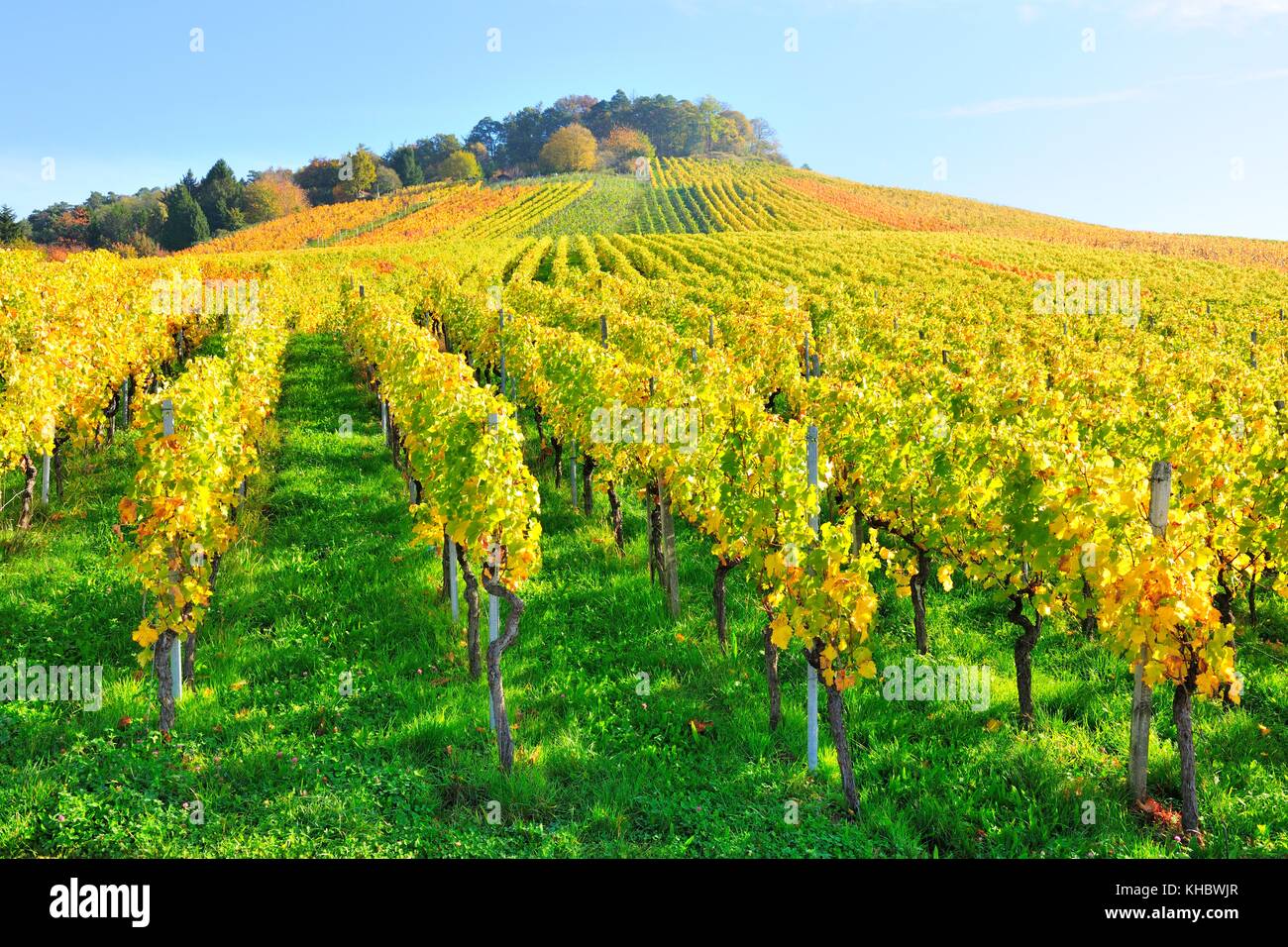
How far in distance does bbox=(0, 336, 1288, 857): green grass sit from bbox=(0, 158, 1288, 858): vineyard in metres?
0.04

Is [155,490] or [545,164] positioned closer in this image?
[155,490]

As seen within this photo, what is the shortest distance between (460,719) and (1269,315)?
33.2 m

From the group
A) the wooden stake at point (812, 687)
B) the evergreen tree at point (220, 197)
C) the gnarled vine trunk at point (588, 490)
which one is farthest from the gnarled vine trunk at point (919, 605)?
the evergreen tree at point (220, 197)

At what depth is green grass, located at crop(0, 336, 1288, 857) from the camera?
6008 millimetres

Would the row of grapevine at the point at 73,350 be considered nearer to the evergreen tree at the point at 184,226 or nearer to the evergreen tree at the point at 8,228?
the evergreen tree at the point at 8,228

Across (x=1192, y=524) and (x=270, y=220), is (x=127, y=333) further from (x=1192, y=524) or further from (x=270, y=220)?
(x=270, y=220)

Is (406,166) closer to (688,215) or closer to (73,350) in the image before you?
(688,215)

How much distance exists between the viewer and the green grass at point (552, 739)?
19.7ft

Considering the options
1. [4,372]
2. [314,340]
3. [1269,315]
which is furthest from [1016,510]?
[1269,315]

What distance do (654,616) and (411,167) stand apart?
11982 cm

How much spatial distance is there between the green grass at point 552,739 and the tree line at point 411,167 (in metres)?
53.0

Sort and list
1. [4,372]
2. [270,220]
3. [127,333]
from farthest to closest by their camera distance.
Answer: [270,220]
[127,333]
[4,372]

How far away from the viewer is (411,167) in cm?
11369
